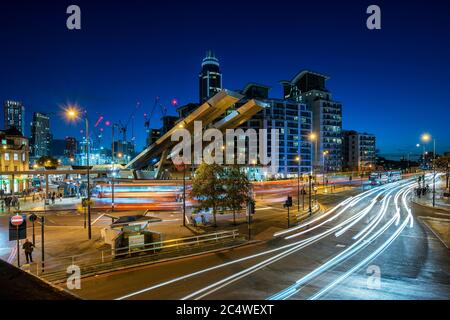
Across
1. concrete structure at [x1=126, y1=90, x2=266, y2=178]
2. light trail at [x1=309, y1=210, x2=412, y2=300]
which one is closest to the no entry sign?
light trail at [x1=309, y1=210, x2=412, y2=300]

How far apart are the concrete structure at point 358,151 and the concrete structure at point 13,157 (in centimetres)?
13200

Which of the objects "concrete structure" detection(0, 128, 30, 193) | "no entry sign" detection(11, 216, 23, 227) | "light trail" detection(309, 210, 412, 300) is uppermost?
"concrete structure" detection(0, 128, 30, 193)

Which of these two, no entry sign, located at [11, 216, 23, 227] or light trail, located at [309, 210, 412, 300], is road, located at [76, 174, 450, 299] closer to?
light trail, located at [309, 210, 412, 300]

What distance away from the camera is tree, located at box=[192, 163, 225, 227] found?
80.2 ft

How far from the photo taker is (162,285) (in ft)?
39.8

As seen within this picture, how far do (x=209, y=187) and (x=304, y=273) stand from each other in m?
12.4

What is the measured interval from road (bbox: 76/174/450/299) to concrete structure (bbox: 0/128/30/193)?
206 feet

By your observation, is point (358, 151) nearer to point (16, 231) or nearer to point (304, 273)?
point (304, 273)

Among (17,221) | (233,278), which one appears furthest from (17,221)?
(233,278)

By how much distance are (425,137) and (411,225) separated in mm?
15995
